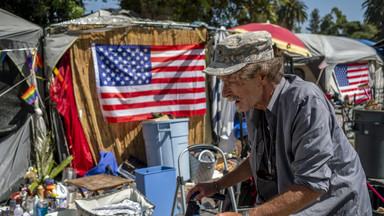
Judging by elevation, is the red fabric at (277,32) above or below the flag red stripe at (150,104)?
above

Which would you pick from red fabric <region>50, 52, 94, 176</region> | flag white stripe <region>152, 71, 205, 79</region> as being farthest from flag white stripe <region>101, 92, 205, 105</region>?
red fabric <region>50, 52, 94, 176</region>

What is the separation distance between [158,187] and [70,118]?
3.19 metres

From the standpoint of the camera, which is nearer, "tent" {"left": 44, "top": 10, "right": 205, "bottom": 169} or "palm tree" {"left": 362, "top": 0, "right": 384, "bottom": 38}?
"tent" {"left": 44, "top": 10, "right": 205, "bottom": 169}

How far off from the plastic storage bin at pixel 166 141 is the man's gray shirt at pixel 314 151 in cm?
532

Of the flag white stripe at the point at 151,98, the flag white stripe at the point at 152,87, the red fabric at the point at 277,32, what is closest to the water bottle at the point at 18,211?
the flag white stripe at the point at 151,98

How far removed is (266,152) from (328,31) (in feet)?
244

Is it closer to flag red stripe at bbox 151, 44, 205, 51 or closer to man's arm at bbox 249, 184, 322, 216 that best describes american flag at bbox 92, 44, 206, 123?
flag red stripe at bbox 151, 44, 205, 51

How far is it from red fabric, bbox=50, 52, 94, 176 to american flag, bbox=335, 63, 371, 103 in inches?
435

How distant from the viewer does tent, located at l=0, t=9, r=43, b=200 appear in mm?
6379

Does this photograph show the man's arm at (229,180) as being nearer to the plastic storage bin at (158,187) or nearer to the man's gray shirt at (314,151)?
the man's gray shirt at (314,151)

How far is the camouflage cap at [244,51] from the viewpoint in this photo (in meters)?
1.88

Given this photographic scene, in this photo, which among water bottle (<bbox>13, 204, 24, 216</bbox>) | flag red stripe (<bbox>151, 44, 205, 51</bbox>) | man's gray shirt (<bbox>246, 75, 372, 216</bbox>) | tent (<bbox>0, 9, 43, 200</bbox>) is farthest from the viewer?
flag red stripe (<bbox>151, 44, 205, 51</bbox>)

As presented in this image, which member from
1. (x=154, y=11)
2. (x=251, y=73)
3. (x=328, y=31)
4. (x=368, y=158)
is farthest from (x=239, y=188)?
(x=328, y=31)

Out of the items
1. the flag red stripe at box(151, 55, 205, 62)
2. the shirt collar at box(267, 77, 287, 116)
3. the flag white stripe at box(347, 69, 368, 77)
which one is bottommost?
the flag white stripe at box(347, 69, 368, 77)
